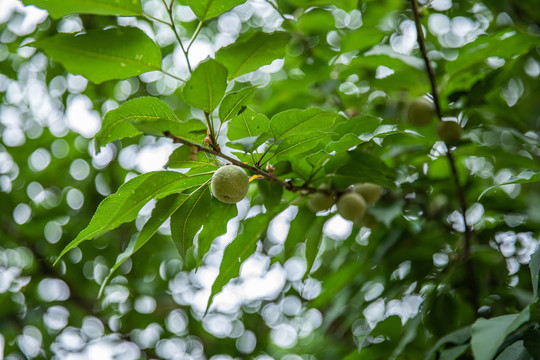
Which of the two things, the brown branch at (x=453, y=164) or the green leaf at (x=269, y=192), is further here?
the brown branch at (x=453, y=164)

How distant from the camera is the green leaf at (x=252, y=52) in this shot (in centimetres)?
110

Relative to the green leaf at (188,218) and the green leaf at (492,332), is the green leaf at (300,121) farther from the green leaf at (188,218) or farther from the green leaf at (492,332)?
the green leaf at (492,332)

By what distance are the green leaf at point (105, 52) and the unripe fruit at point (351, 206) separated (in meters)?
0.63

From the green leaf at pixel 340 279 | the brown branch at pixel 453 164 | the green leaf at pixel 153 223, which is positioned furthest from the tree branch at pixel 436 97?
the green leaf at pixel 153 223

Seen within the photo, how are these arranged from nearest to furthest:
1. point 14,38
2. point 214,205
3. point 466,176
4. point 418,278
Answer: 1. point 214,205
2. point 418,278
3. point 466,176
4. point 14,38

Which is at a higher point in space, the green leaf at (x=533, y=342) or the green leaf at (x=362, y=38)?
the green leaf at (x=362, y=38)

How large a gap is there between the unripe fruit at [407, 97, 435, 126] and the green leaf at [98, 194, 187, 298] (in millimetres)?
869

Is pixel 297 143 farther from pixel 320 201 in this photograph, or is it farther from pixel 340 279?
pixel 340 279

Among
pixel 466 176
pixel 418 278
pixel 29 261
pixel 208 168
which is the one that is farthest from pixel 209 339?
pixel 208 168

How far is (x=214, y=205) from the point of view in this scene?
1.23 metres

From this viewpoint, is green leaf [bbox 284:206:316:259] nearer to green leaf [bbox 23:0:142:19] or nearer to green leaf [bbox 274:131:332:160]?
green leaf [bbox 274:131:332:160]

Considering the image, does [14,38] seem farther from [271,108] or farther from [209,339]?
[209,339]

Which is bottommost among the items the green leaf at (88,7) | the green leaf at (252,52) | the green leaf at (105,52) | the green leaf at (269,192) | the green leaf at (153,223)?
the green leaf at (269,192)

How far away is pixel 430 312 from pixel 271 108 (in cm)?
95
